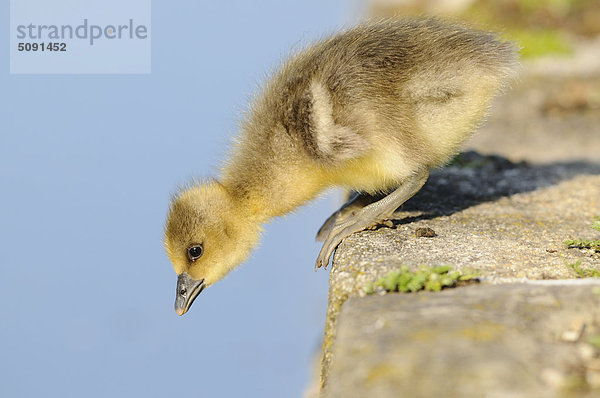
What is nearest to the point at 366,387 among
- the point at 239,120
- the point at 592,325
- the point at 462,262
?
the point at 592,325

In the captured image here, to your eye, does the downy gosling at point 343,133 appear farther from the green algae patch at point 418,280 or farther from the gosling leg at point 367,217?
the green algae patch at point 418,280

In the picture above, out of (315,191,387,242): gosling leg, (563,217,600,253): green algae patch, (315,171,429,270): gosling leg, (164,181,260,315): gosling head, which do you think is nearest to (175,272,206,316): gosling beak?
(164,181,260,315): gosling head

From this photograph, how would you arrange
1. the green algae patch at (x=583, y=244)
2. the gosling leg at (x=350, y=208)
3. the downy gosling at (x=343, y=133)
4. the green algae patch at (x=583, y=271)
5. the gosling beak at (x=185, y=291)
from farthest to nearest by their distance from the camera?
the gosling leg at (x=350, y=208) → the gosling beak at (x=185, y=291) → the downy gosling at (x=343, y=133) → the green algae patch at (x=583, y=244) → the green algae patch at (x=583, y=271)

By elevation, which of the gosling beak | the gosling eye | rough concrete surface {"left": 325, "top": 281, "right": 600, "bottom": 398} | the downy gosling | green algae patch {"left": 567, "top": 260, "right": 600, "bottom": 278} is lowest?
the gosling beak

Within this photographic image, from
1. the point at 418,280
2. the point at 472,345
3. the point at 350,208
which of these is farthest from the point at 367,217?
the point at 472,345

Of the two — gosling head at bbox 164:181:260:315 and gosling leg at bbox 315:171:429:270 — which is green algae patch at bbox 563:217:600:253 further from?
gosling head at bbox 164:181:260:315

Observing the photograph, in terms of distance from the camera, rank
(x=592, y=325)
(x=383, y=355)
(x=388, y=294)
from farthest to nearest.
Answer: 1. (x=388, y=294)
2. (x=592, y=325)
3. (x=383, y=355)

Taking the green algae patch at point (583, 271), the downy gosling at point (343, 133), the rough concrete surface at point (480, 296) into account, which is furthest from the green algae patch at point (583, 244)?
the downy gosling at point (343, 133)

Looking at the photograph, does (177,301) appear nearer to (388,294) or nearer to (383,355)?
(388,294)
